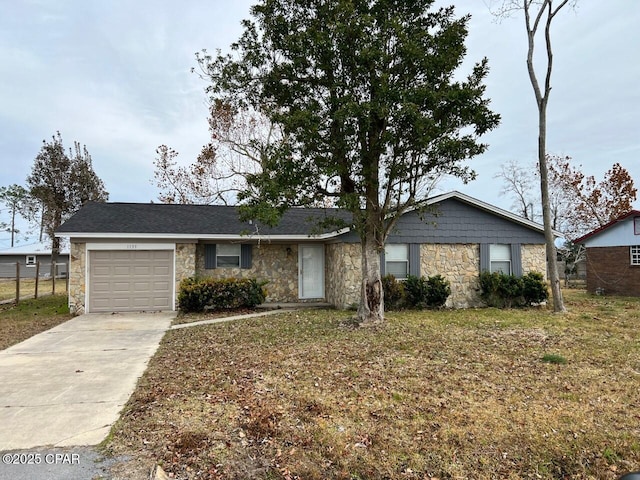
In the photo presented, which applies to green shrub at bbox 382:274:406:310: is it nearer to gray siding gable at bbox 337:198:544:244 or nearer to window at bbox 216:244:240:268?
gray siding gable at bbox 337:198:544:244

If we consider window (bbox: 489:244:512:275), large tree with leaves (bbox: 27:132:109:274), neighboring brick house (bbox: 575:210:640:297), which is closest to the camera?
window (bbox: 489:244:512:275)

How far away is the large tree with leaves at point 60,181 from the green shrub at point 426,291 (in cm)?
2094

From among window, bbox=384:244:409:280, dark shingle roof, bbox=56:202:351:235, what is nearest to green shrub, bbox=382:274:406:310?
window, bbox=384:244:409:280

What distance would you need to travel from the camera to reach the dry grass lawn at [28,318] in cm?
918

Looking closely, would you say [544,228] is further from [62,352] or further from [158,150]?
[158,150]

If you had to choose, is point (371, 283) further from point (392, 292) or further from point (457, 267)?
point (457, 267)

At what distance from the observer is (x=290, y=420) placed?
432 centimetres

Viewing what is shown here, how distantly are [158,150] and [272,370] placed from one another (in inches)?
835

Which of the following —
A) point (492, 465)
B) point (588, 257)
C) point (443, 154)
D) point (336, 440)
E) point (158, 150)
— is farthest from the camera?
point (158, 150)

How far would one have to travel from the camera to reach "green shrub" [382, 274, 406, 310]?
12.6 metres

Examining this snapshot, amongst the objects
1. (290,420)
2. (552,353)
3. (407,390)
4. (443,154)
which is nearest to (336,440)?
(290,420)

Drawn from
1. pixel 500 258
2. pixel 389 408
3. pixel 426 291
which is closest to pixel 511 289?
pixel 500 258

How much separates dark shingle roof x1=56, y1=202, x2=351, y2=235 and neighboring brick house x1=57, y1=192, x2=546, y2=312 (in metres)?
0.03

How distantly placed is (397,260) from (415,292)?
1243 millimetres
